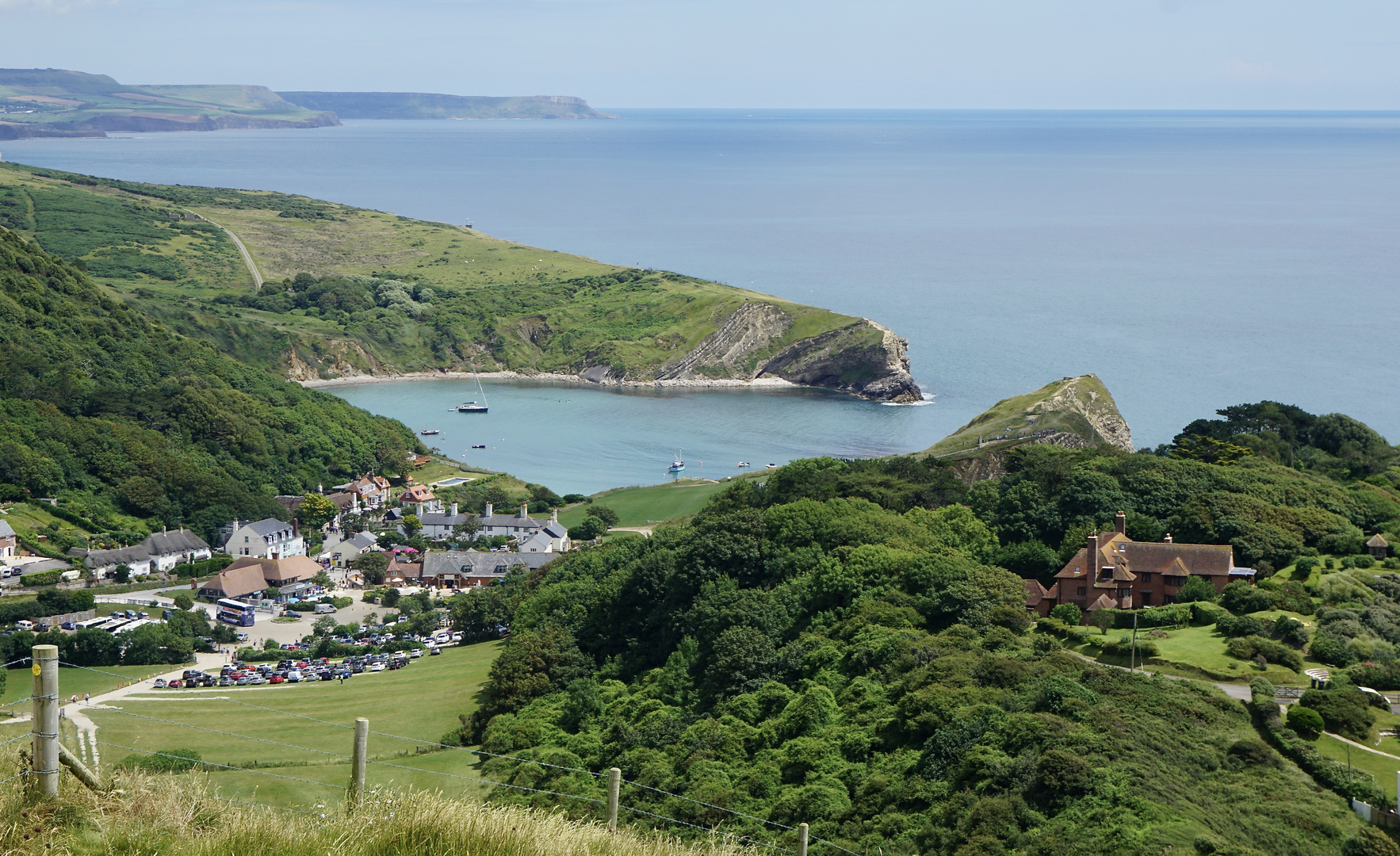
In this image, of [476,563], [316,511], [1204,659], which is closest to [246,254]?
[316,511]

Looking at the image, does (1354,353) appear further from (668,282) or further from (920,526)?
(920,526)

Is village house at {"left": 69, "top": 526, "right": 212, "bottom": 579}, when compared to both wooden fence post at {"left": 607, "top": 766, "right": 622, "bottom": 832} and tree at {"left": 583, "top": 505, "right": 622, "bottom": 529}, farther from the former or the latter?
wooden fence post at {"left": 607, "top": 766, "right": 622, "bottom": 832}

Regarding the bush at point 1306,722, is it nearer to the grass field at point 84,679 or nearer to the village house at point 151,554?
the grass field at point 84,679

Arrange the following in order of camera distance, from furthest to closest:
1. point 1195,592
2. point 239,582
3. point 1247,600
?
point 239,582, point 1195,592, point 1247,600

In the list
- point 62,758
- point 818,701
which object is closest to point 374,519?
point 818,701

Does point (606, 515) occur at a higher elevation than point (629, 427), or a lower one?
lower

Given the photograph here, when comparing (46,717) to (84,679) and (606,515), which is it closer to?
(84,679)

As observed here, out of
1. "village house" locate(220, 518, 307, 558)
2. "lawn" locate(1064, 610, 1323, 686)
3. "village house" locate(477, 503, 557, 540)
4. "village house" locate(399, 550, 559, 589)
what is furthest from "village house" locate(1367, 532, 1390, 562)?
"village house" locate(220, 518, 307, 558)
